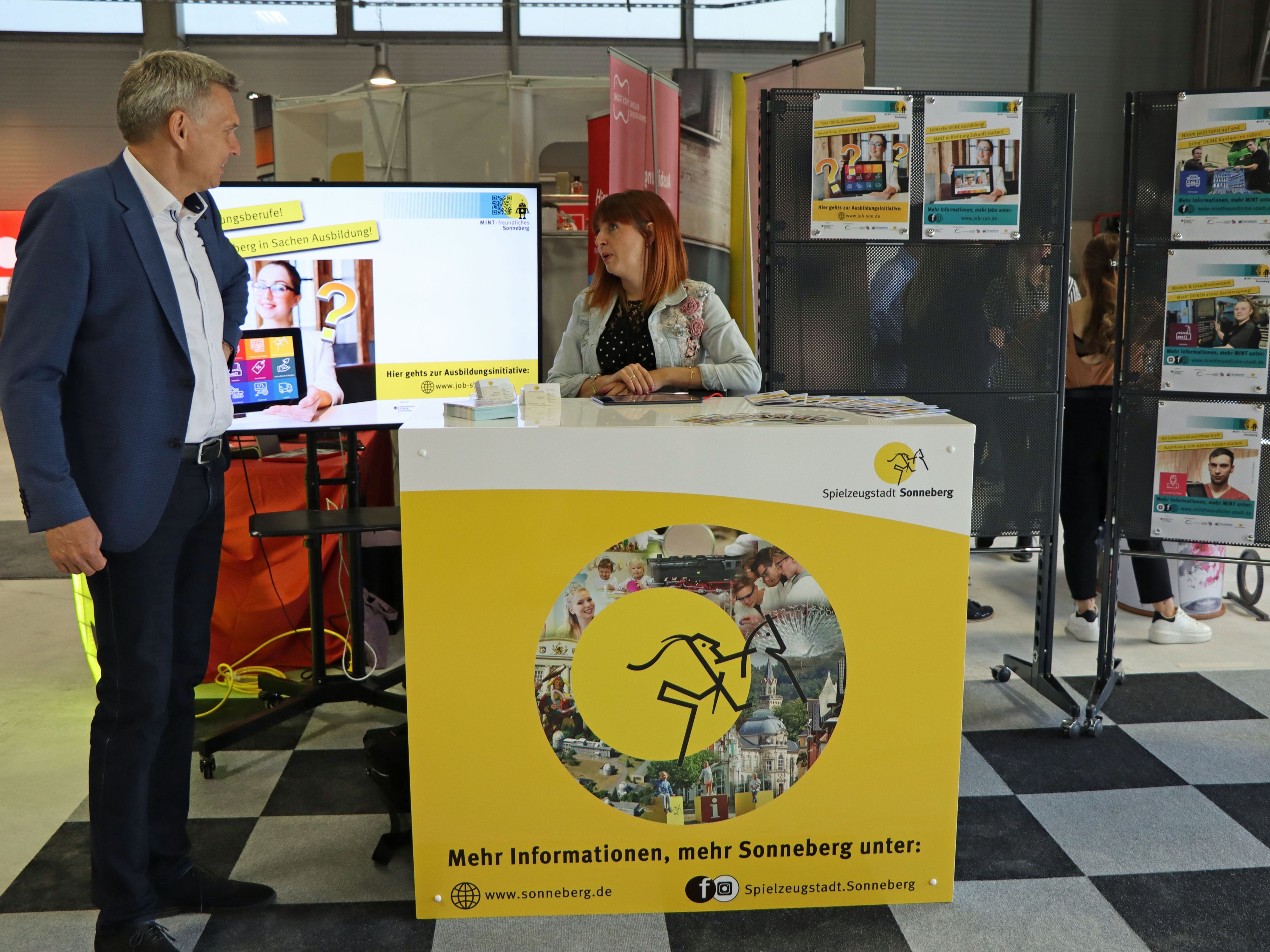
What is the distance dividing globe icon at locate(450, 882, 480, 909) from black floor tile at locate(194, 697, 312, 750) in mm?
1047

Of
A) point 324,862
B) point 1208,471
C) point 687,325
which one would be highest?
point 687,325

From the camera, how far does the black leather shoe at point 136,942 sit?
1.83 metres

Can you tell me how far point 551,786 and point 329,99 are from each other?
5.50 m

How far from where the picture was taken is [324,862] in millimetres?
2201

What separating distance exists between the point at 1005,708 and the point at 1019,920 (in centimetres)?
118

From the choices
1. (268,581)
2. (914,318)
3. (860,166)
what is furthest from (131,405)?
(914,318)

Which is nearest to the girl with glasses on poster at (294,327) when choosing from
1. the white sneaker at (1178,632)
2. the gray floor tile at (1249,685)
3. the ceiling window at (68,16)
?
the gray floor tile at (1249,685)

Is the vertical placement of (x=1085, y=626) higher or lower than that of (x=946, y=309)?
lower

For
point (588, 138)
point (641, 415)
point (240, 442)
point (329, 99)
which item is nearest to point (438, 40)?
point (329, 99)

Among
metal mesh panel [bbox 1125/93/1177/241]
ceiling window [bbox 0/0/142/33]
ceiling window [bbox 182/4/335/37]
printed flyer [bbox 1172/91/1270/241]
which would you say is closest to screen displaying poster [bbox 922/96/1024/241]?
metal mesh panel [bbox 1125/93/1177/241]

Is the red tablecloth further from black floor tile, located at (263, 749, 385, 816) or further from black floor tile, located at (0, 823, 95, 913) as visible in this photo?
black floor tile, located at (0, 823, 95, 913)

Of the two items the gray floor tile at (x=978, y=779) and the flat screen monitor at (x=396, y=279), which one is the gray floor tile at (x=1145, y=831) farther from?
the flat screen monitor at (x=396, y=279)

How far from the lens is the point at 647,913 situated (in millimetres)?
1983

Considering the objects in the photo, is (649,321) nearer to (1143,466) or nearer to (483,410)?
(483,410)
